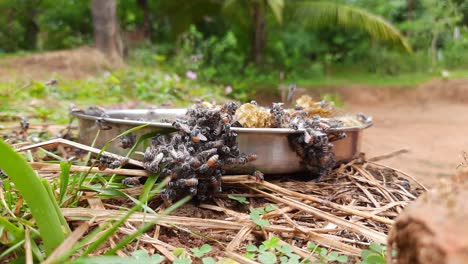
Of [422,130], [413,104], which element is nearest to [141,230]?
[422,130]

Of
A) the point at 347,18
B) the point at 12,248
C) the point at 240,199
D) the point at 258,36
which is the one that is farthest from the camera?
the point at 258,36

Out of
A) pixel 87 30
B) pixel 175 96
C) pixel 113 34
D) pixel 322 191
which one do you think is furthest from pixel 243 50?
pixel 322 191

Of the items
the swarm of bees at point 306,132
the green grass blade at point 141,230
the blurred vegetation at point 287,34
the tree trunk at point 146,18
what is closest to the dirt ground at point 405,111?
the swarm of bees at point 306,132

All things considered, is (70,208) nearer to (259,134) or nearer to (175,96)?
(259,134)

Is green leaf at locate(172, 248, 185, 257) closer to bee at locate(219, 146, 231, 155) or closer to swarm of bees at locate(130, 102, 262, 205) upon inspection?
swarm of bees at locate(130, 102, 262, 205)

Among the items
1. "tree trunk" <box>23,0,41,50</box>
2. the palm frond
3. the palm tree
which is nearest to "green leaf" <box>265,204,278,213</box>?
the palm tree

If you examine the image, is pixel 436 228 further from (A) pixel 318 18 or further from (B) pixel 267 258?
(A) pixel 318 18
